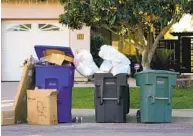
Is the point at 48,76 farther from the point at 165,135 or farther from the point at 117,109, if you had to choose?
the point at 165,135

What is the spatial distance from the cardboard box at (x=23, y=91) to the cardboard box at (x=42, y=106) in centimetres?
26

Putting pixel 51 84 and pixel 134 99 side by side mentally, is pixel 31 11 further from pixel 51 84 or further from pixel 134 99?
pixel 51 84

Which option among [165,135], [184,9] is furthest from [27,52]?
[165,135]

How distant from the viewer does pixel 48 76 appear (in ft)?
33.1

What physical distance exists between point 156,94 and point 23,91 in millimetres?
2671

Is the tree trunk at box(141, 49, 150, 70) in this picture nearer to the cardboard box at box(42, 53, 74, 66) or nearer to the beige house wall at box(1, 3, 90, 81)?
the beige house wall at box(1, 3, 90, 81)

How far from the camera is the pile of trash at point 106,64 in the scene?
400 inches

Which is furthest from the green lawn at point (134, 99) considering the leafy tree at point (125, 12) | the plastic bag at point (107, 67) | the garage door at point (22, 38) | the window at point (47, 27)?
the window at point (47, 27)

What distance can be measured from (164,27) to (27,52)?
24.6ft

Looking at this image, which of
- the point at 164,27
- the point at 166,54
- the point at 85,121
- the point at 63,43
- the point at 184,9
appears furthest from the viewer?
the point at 166,54

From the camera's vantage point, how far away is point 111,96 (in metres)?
10.1

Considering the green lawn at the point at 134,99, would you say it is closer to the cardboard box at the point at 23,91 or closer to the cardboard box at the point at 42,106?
the cardboard box at the point at 23,91

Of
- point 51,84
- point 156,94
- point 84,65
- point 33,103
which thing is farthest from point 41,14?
point 156,94

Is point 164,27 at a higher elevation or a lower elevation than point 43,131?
higher
